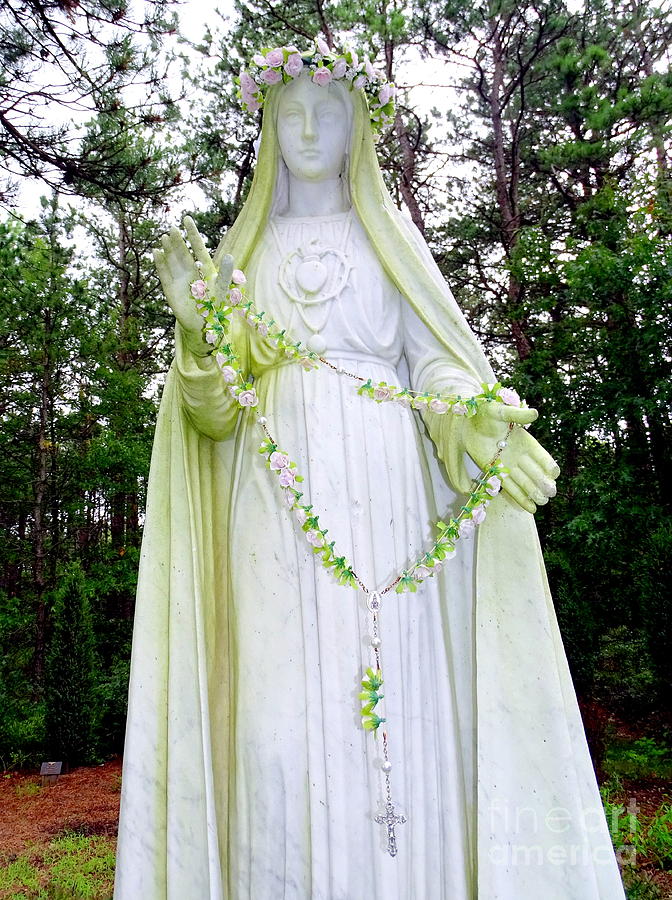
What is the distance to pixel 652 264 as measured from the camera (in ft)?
29.8

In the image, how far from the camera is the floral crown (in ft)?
9.71

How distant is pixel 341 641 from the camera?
7.93ft

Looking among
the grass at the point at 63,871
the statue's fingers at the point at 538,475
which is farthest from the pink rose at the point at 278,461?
the grass at the point at 63,871

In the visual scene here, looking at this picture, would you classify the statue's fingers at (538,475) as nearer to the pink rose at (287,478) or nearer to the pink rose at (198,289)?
the pink rose at (287,478)

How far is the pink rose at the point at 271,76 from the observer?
3.04 meters

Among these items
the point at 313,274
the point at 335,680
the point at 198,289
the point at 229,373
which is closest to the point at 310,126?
the point at 313,274

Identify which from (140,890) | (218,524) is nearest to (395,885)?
(140,890)

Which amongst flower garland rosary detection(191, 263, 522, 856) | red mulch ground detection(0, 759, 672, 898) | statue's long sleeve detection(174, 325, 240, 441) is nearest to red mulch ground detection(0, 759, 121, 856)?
red mulch ground detection(0, 759, 672, 898)

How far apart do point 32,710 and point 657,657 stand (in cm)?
951

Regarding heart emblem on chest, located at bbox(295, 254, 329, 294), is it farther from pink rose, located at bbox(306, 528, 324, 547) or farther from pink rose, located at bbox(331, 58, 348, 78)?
pink rose, located at bbox(306, 528, 324, 547)

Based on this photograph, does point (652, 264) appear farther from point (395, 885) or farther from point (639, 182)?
point (395, 885)

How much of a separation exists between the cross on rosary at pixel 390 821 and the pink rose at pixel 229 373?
1.47m

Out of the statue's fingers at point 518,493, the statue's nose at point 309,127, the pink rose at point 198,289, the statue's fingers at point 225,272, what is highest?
the statue's nose at point 309,127

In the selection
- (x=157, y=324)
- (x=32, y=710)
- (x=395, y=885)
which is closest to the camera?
(x=395, y=885)
